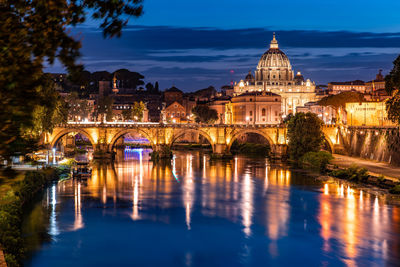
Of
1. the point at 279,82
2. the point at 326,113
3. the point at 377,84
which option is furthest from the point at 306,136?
the point at 377,84

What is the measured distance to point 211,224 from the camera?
29.3 metres

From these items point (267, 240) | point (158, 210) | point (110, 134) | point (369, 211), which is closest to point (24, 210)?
point (158, 210)

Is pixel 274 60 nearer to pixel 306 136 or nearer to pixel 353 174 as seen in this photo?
pixel 306 136

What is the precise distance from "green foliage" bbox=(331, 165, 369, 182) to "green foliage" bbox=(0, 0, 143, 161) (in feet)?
117

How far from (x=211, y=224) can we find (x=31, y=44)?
21386mm

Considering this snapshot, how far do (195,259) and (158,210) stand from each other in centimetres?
978

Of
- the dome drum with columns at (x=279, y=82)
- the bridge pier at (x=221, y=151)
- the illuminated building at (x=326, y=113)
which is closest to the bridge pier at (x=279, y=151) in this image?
the bridge pier at (x=221, y=151)

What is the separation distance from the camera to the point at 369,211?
31.4 metres

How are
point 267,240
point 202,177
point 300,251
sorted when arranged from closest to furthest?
point 300,251 < point 267,240 < point 202,177

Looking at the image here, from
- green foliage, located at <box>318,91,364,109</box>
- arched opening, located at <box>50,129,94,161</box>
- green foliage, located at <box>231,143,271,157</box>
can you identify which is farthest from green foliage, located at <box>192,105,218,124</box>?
arched opening, located at <box>50,129,94,161</box>

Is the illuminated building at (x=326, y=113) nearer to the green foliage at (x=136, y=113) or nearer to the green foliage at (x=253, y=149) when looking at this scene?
the green foliage at (x=253, y=149)

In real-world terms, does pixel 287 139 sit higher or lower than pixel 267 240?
higher

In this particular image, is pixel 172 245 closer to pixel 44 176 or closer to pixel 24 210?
pixel 24 210

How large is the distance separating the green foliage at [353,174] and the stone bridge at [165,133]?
789 inches
